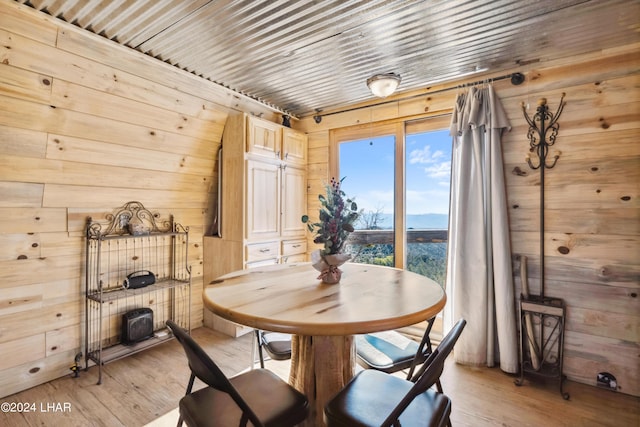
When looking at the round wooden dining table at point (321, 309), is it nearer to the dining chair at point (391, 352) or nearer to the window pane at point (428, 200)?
the dining chair at point (391, 352)

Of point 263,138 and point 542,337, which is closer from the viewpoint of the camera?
point 542,337

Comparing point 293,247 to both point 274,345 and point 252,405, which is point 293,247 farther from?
point 252,405

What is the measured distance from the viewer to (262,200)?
3.20 metres

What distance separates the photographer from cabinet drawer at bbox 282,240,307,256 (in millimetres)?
3464

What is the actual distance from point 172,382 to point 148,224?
1.36 meters

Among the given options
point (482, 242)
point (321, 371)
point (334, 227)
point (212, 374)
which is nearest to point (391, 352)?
point (321, 371)

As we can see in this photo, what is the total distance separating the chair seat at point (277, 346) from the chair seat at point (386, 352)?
0.41 meters

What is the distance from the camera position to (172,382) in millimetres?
2271

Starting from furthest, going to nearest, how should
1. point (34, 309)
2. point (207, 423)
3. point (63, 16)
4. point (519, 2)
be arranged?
point (34, 309) → point (63, 16) → point (519, 2) → point (207, 423)

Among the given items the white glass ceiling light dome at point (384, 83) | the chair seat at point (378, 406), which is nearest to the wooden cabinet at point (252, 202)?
the white glass ceiling light dome at point (384, 83)

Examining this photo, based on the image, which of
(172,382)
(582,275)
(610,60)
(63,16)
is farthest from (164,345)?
(610,60)

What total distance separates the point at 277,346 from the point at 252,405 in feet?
2.14

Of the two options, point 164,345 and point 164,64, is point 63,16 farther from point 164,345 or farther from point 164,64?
point 164,345

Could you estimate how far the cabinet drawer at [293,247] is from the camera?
346 cm
